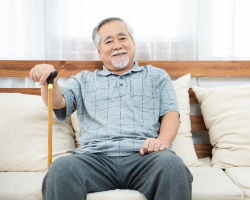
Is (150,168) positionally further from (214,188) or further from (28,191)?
(28,191)

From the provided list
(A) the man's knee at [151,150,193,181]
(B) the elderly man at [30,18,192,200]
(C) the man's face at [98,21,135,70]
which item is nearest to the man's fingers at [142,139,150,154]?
(B) the elderly man at [30,18,192,200]

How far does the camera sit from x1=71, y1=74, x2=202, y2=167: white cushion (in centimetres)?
169

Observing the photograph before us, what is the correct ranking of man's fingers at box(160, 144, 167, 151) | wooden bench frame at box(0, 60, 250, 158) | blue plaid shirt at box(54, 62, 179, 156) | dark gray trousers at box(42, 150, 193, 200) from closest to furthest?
dark gray trousers at box(42, 150, 193, 200) → man's fingers at box(160, 144, 167, 151) → blue plaid shirt at box(54, 62, 179, 156) → wooden bench frame at box(0, 60, 250, 158)

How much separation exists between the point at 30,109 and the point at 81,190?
69 cm

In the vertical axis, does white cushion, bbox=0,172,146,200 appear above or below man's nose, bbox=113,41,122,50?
below

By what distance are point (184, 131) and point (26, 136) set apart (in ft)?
2.79

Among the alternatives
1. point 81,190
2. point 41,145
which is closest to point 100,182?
point 81,190

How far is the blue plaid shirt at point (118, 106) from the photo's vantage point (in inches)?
58.5

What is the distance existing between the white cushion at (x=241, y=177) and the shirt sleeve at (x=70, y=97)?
84 centimetres

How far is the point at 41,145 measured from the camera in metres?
1.65

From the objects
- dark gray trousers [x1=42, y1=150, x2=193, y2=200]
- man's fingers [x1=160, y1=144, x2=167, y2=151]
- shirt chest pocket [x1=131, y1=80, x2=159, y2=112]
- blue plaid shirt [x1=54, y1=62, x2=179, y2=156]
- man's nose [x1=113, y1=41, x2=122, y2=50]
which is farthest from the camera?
man's nose [x1=113, y1=41, x2=122, y2=50]

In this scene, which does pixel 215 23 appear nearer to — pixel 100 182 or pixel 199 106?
pixel 199 106

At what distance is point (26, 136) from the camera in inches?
64.9

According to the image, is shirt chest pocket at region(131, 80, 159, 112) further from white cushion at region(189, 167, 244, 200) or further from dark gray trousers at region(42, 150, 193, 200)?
white cushion at region(189, 167, 244, 200)
